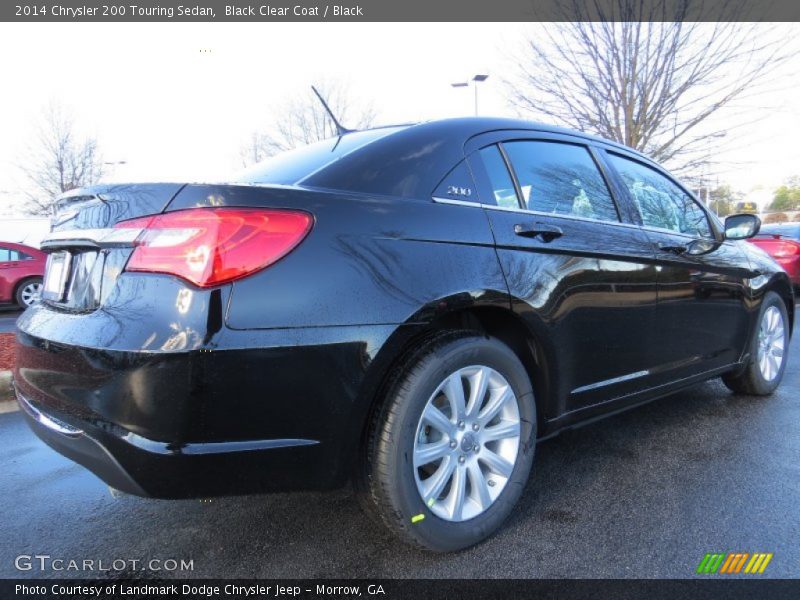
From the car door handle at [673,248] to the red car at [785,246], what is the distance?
24.5 ft

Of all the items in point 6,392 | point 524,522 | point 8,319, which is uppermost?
point 524,522

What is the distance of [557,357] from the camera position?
239 cm

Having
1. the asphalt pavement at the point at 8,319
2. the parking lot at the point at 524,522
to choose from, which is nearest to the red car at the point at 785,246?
the parking lot at the point at 524,522

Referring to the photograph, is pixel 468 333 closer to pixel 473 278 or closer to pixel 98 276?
pixel 473 278

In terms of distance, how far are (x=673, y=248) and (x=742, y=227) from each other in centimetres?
91

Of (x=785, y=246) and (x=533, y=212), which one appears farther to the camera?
(x=785, y=246)

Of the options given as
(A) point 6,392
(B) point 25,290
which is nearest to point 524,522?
(A) point 6,392

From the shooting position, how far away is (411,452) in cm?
190

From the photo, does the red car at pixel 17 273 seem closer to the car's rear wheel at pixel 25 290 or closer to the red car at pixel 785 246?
the car's rear wheel at pixel 25 290

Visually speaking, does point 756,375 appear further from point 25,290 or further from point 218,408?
point 25,290

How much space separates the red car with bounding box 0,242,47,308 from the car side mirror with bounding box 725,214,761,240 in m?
12.7

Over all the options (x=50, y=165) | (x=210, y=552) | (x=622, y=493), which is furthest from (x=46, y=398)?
(x=50, y=165)

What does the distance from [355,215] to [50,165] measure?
26.1m

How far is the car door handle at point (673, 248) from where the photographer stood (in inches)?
119
